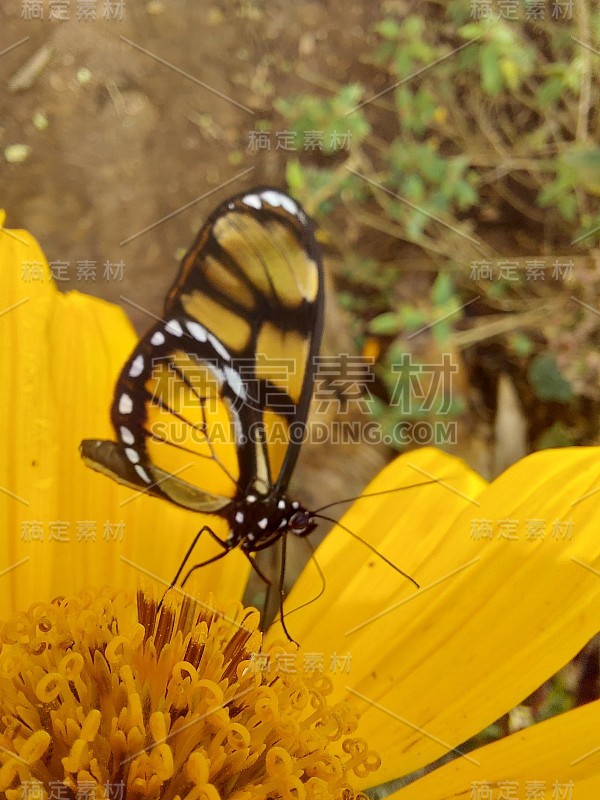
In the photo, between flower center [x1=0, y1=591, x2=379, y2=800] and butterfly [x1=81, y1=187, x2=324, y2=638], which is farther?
butterfly [x1=81, y1=187, x2=324, y2=638]

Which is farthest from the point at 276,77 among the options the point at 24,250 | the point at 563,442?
the point at 563,442

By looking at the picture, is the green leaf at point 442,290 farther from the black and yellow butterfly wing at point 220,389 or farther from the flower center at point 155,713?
the flower center at point 155,713

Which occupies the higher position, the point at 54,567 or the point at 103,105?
the point at 103,105

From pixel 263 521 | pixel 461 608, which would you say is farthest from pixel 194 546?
pixel 461 608

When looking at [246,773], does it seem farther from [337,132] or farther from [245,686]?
[337,132]

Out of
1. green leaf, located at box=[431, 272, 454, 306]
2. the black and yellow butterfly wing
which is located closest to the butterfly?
the black and yellow butterfly wing

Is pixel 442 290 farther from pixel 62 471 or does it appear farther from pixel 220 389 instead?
pixel 62 471

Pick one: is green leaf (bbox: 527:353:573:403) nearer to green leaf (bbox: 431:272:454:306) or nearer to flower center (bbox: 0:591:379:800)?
green leaf (bbox: 431:272:454:306)
